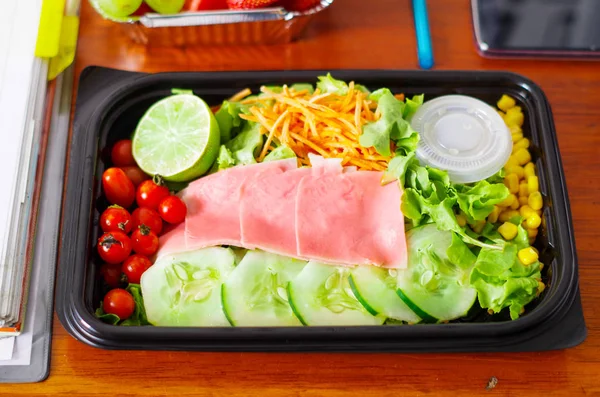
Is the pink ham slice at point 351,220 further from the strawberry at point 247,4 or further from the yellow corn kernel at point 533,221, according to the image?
the strawberry at point 247,4

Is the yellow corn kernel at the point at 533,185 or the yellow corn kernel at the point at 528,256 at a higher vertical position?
the yellow corn kernel at the point at 533,185

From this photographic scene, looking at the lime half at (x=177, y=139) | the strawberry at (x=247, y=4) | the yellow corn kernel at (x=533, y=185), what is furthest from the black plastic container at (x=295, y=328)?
the strawberry at (x=247, y=4)

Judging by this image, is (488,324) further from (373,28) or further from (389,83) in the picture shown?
(373,28)

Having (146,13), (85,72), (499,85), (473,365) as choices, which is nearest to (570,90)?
(499,85)

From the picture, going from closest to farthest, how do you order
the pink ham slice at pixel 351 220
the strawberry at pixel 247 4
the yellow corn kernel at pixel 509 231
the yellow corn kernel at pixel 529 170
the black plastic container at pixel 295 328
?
the black plastic container at pixel 295 328 → the pink ham slice at pixel 351 220 → the yellow corn kernel at pixel 509 231 → the yellow corn kernel at pixel 529 170 → the strawberry at pixel 247 4

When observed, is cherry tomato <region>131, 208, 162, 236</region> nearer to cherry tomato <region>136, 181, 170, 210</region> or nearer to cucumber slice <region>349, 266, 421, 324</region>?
cherry tomato <region>136, 181, 170, 210</region>

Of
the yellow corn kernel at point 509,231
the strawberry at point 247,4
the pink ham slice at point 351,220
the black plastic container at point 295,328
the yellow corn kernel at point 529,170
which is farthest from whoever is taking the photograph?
the strawberry at point 247,4

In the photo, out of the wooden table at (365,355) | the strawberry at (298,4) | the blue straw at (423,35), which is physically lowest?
the wooden table at (365,355)

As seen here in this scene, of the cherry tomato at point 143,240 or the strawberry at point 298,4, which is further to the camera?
the strawberry at point 298,4
